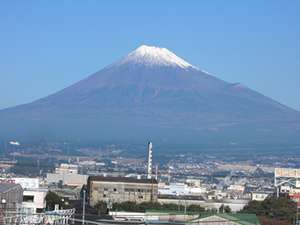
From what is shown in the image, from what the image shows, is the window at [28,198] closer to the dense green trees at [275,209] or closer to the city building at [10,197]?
the city building at [10,197]

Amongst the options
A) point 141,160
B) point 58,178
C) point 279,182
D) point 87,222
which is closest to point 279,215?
point 87,222

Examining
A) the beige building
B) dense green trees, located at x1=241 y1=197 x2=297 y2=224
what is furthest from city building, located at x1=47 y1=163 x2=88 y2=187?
dense green trees, located at x1=241 y1=197 x2=297 y2=224

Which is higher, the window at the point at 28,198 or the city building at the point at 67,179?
the city building at the point at 67,179

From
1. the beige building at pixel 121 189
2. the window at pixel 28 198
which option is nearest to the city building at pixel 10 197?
the window at pixel 28 198

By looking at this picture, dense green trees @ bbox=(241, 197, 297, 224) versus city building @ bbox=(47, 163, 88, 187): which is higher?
city building @ bbox=(47, 163, 88, 187)

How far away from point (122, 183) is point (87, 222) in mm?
47779

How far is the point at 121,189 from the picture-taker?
87812mm

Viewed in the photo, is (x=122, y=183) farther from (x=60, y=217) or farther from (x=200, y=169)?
(x=200, y=169)

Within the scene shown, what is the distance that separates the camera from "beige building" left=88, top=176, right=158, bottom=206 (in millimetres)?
86194

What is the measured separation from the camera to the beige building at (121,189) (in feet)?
283

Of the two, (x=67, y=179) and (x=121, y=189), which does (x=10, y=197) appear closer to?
(x=121, y=189)

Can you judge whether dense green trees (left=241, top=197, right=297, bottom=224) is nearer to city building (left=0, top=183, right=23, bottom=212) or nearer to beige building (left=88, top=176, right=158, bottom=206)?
city building (left=0, top=183, right=23, bottom=212)

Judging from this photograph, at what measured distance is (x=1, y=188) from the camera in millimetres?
41938

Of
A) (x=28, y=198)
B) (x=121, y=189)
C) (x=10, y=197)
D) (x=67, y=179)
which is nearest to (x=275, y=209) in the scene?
(x=28, y=198)
